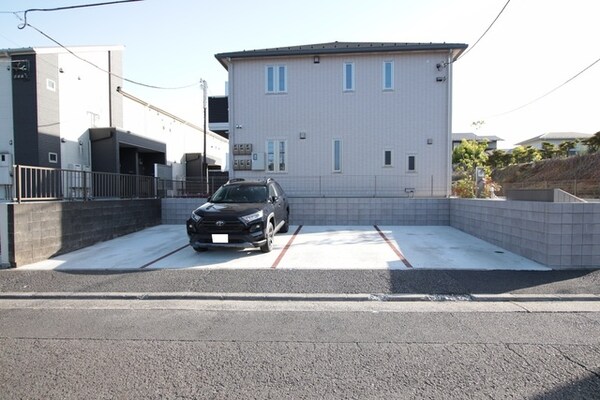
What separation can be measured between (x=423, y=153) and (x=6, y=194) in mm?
13117

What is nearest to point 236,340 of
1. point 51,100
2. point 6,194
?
point 6,194

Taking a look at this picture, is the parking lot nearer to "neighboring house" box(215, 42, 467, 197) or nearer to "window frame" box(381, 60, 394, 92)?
"neighboring house" box(215, 42, 467, 197)

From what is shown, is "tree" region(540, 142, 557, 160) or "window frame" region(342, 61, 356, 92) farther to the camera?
"tree" region(540, 142, 557, 160)

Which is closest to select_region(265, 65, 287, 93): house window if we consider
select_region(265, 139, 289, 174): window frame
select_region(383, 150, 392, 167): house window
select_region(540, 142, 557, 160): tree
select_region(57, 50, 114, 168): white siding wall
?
select_region(265, 139, 289, 174): window frame

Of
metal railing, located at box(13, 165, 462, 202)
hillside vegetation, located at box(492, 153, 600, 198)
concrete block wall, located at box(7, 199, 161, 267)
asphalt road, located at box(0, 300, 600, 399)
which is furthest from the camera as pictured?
hillside vegetation, located at box(492, 153, 600, 198)

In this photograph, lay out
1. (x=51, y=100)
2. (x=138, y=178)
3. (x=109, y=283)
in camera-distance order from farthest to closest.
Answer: (x=51, y=100)
(x=138, y=178)
(x=109, y=283)

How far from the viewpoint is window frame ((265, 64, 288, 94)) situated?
1459 centimetres

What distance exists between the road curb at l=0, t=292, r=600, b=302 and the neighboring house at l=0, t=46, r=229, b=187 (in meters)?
11.4

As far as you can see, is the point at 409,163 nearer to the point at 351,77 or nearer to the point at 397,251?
the point at 351,77

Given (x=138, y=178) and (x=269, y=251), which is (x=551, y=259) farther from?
(x=138, y=178)

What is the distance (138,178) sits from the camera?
1232 centimetres

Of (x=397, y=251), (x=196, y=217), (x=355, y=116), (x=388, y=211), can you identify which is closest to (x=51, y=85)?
(x=196, y=217)

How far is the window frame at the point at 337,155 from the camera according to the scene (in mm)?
14406

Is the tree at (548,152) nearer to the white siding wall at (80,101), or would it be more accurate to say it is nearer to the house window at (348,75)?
the house window at (348,75)
